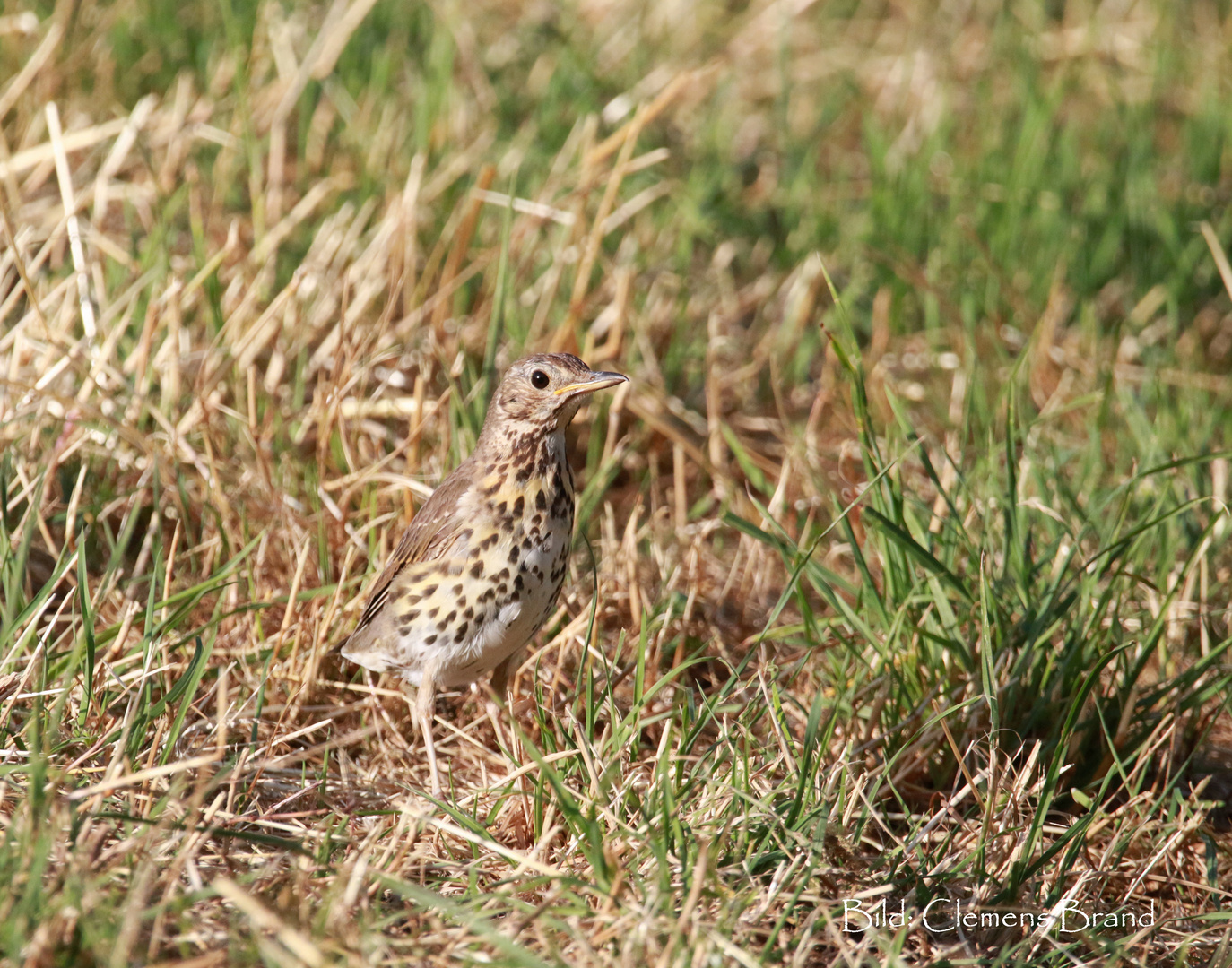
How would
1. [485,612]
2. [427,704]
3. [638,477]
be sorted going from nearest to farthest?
1. [485,612]
2. [427,704]
3. [638,477]

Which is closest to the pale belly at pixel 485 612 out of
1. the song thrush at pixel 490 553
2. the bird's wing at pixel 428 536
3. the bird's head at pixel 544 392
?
the song thrush at pixel 490 553

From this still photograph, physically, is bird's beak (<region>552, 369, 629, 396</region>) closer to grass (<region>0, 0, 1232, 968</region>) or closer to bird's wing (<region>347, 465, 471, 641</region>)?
bird's wing (<region>347, 465, 471, 641</region>)

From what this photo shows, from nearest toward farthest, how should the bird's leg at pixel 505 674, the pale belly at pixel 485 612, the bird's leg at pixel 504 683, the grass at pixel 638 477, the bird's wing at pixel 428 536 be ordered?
the grass at pixel 638 477
the pale belly at pixel 485 612
the bird's wing at pixel 428 536
the bird's leg at pixel 504 683
the bird's leg at pixel 505 674

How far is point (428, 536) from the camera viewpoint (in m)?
3.94

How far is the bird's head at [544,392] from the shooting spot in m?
3.92

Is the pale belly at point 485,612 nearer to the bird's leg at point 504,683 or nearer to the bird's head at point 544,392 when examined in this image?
the bird's leg at point 504,683

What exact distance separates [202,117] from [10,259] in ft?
A: 3.99

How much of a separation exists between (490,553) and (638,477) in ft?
5.43

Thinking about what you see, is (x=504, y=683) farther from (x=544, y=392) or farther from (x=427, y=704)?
(x=544, y=392)

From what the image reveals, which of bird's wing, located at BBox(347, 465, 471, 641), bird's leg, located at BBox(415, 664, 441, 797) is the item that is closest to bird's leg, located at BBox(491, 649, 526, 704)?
bird's leg, located at BBox(415, 664, 441, 797)

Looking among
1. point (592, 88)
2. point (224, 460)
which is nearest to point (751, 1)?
point (592, 88)

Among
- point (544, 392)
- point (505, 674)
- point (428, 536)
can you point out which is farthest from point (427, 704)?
point (544, 392)

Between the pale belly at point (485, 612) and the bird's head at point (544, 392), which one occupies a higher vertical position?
the bird's head at point (544, 392)

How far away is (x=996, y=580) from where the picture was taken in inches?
154
